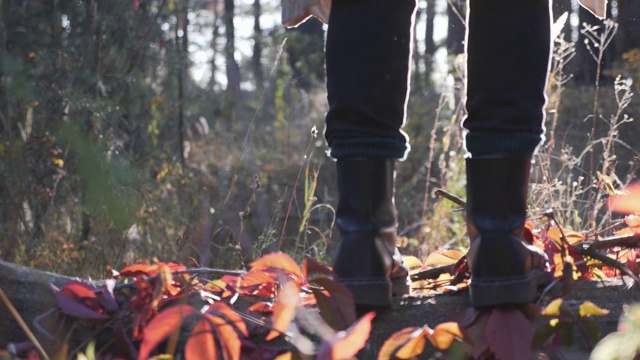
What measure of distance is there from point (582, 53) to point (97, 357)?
33.7ft

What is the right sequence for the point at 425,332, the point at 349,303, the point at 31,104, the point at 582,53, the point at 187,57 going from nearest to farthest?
the point at 425,332 → the point at 349,303 → the point at 31,104 → the point at 187,57 → the point at 582,53

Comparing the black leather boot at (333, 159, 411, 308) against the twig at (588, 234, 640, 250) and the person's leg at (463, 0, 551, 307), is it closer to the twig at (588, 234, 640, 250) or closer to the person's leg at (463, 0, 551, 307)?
the person's leg at (463, 0, 551, 307)

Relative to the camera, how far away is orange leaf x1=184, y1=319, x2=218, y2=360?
3.22 ft

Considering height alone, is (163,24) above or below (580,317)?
above

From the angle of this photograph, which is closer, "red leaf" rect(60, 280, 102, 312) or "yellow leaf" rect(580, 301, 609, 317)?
"yellow leaf" rect(580, 301, 609, 317)

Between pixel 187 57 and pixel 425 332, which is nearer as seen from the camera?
pixel 425 332

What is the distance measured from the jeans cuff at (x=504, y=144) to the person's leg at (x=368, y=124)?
0.52 ft

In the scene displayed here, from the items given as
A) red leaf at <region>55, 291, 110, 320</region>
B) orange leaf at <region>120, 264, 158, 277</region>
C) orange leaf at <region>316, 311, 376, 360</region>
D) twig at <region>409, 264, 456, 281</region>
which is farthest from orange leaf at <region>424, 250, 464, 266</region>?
orange leaf at <region>316, 311, 376, 360</region>

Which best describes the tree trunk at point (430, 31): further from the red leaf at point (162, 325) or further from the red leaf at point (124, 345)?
the red leaf at point (162, 325)

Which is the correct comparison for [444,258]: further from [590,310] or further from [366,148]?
[590,310]

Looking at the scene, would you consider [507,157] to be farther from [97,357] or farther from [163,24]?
[163,24]

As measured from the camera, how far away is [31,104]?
3.47 m

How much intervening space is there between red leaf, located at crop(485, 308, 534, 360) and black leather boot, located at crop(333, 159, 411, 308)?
205 millimetres

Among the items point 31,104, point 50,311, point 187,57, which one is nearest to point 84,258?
point 31,104
